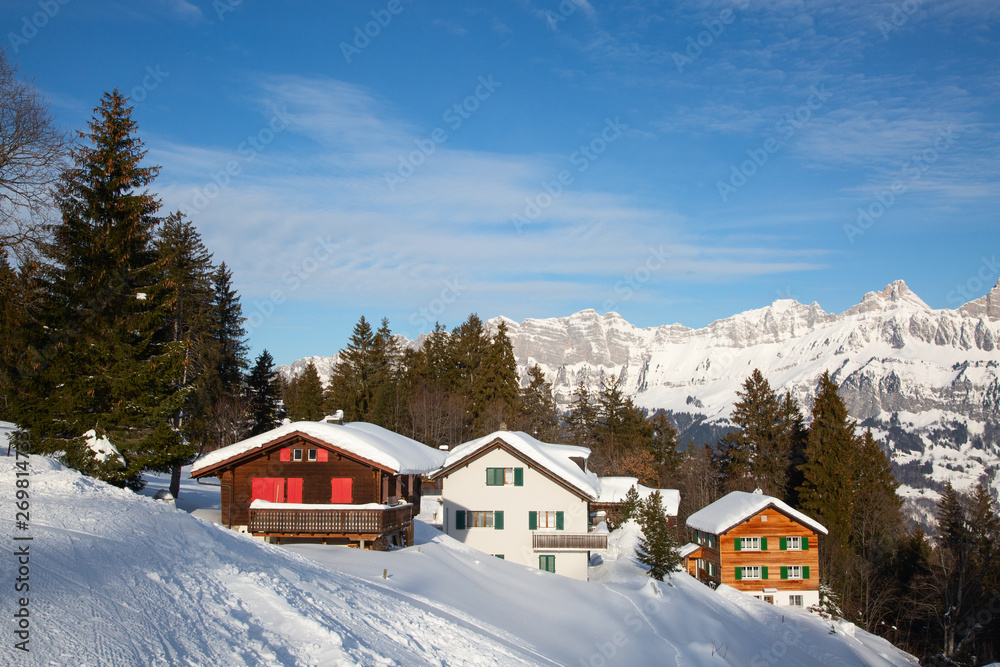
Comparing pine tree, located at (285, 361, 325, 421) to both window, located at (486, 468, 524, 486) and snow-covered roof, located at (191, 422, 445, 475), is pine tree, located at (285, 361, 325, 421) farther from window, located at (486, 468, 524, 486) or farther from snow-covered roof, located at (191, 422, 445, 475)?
snow-covered roof, located at (191, 422, 445, 475)

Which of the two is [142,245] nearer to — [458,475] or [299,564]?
[299,564]

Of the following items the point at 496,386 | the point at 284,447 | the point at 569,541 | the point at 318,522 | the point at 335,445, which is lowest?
the point at 569,541

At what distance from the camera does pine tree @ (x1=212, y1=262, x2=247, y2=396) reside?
51.9m

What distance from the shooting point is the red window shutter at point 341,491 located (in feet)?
94.8

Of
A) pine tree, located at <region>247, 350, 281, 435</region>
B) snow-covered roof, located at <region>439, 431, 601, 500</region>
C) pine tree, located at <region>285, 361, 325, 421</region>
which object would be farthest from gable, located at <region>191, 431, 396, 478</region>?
pine tree, located at <region>285, 361, 325, 421</region>

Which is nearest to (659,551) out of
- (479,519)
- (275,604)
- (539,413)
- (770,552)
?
(479,519)

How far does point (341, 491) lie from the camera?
28953 mm

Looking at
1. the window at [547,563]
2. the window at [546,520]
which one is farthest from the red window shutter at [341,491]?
the window at [547,563]

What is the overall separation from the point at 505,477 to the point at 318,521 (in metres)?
14.3

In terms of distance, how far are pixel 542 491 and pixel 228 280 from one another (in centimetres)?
3212

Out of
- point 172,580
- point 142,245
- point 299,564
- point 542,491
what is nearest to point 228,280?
point 142,245

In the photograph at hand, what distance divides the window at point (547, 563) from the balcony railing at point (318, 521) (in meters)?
13.3

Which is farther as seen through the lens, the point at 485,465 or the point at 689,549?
the point at 689,549

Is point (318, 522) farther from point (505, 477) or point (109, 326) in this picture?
point (505, 477)
